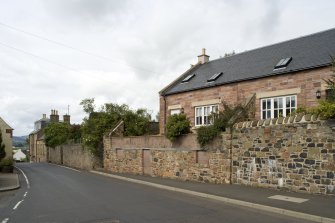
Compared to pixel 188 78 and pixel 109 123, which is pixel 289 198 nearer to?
pixel 188 78

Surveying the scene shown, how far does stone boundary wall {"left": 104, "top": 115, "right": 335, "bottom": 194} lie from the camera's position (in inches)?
544

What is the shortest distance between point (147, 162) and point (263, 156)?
32.6ft

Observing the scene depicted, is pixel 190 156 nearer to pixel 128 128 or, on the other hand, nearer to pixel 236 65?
pixel 236 65

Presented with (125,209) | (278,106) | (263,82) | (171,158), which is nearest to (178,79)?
(171,158)

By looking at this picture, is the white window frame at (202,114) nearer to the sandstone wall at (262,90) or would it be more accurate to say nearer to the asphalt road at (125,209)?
the sandstone wall at (262,90)

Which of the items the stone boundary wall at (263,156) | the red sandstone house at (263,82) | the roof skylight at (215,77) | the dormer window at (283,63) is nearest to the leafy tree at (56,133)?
the red sandstone house at (263,82)

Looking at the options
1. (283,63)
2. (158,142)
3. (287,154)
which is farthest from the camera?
(158,142)

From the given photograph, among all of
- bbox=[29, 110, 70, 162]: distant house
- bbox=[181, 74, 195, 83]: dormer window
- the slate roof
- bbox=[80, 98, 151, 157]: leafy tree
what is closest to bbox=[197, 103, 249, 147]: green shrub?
the slate roof

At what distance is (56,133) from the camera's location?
55.8 m

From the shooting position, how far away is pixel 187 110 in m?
26.1

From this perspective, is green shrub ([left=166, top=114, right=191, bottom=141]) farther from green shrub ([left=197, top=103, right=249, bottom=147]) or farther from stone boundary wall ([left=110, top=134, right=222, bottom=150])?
green shrub ([left=197, top=103, right=249, bottom=147])

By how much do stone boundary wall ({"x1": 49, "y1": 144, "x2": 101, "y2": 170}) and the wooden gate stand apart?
8.46 metres

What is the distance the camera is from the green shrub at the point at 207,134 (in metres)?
18.6

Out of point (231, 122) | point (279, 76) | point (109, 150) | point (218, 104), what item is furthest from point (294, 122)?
point (109, 150)
